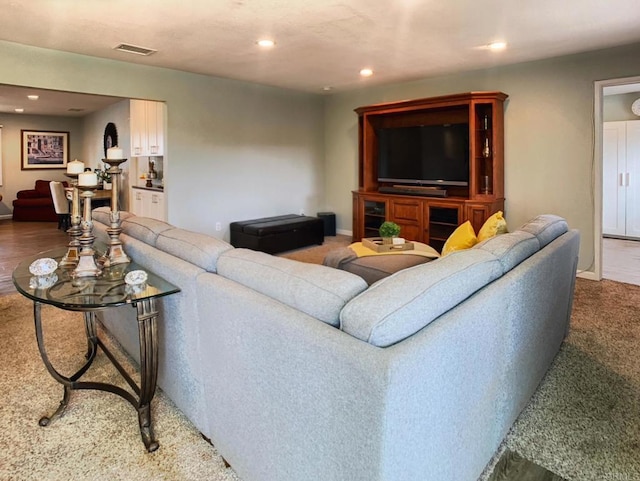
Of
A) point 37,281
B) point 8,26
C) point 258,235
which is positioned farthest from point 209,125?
point 37,281

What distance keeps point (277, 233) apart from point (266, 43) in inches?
97.9

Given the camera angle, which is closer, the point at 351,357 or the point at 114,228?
the point at 351,357

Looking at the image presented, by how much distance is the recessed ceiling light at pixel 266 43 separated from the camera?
384 centimetres

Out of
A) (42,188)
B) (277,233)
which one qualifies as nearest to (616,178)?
(277,233)

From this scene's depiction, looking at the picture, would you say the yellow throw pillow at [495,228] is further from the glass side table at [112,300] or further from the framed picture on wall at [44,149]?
the framed picture on wall at [44,149]

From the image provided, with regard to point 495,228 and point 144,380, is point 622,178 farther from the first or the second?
point 144,380

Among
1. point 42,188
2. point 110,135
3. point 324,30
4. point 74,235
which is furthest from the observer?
point 42,188

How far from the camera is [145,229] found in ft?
8.16

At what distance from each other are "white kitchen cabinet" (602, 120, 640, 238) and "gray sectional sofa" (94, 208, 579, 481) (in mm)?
5762

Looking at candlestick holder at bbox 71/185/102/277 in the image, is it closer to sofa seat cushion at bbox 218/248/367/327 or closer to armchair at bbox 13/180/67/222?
sofa seat cushion at bbox 218/248/367/327

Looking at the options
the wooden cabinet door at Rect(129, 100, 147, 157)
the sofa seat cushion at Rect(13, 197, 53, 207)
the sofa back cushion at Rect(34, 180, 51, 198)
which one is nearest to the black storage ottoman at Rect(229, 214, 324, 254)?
the wooden cabinet door at Rect(129, 100, 147, 157)

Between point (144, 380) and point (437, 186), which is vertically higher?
point (437, 186)

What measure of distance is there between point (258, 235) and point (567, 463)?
4.31 metres

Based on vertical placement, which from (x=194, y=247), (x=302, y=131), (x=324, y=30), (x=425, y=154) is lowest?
(x=194, y=247)
